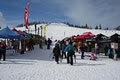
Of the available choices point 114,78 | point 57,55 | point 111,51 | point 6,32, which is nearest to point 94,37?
point 111,51

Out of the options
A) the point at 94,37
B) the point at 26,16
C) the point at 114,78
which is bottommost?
the point at 114,78

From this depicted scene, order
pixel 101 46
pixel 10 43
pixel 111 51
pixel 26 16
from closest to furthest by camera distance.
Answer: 1. pixel 111 51
2. pixel 26 16
3. pixel 101 46
4. pixel 10 43

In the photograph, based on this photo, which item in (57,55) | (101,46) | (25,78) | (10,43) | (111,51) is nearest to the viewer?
(25,78)

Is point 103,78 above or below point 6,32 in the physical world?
below

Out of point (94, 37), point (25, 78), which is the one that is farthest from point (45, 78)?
point (94, 37)

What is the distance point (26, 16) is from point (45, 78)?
56.6ft

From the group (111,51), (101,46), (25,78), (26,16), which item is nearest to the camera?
(25,78)

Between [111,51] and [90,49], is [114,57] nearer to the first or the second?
[111,51]

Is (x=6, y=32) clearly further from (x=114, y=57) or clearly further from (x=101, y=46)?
(x=101, y=46)

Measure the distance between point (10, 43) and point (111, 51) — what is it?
1872cm

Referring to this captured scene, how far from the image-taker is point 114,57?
20906mm

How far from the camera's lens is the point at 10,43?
37156mm

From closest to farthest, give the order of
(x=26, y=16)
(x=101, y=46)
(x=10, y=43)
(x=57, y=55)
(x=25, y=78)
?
(x=25, y=78), (x=57, y=55), (x=26, y=16), (x=101, y=46), (x=10, y=43)

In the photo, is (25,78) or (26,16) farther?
(26,16)
